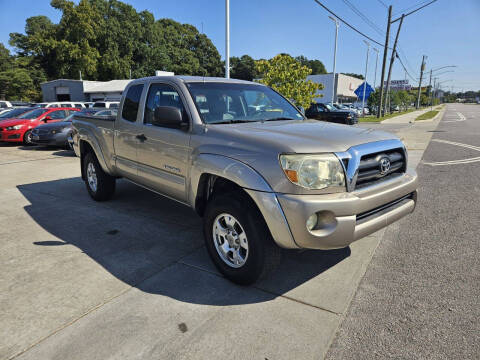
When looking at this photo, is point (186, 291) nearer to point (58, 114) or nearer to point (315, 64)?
point (58, 114)

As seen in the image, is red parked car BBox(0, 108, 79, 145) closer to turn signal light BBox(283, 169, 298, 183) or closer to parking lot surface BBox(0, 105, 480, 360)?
parking lot surface BBox(0, 105, 480, 360)

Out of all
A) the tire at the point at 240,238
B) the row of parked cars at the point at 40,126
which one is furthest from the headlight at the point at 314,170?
the row of parked cars at the point at 40,126

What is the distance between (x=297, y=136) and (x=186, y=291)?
1.64 metres

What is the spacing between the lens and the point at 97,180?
5340 mm

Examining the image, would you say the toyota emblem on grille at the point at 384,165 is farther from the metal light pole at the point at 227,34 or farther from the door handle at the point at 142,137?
the metal light pole at the point at 227,34

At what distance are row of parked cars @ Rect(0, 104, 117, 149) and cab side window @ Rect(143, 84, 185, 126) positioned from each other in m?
7.61

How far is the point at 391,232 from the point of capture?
4.16 metres

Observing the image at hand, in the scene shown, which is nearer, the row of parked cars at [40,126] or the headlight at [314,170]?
the headlight at [314,170]

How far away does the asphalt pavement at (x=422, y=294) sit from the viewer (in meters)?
2.22

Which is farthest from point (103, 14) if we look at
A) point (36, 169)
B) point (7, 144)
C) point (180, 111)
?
point (180, 111)

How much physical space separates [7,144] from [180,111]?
1345 centimetres

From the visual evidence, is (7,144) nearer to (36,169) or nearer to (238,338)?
(36,169)

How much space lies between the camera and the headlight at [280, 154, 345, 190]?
8.28 feet

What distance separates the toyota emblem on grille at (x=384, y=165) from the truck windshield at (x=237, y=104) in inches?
52.6
